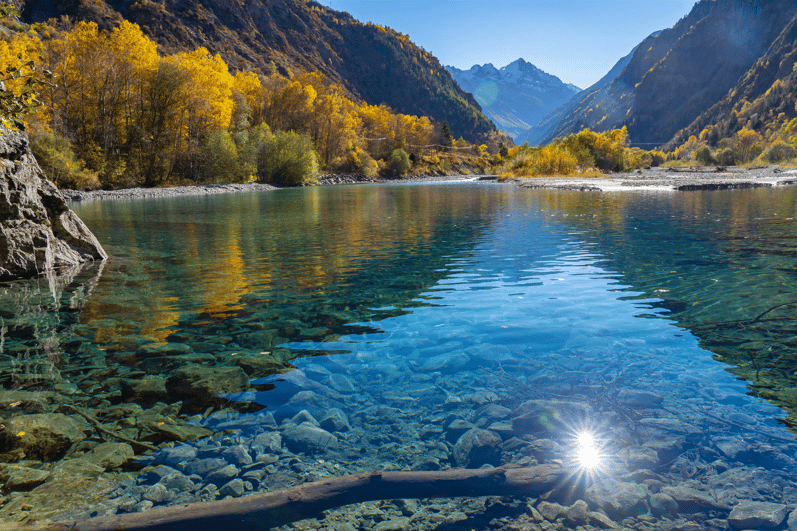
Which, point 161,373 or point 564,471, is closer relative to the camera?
point 564,471

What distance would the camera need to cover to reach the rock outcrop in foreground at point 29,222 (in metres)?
10.5

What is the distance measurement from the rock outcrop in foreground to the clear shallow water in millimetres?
1092

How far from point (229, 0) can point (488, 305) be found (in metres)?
199

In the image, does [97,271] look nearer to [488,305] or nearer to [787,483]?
[488,305]

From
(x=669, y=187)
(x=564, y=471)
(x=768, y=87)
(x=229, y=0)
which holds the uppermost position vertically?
(x=229, y=0)

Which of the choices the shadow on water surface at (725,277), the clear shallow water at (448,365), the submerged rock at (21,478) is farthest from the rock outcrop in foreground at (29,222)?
the shadow on water surface at (725,277)

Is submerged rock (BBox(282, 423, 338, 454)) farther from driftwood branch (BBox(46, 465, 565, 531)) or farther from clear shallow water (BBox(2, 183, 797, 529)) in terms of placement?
driftwood branch (BBox(46, 465, 565, 531))

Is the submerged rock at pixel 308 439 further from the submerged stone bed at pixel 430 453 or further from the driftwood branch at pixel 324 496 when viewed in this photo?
the driftwood branch at pixel 324 496

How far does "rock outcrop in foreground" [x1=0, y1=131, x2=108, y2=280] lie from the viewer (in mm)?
10453

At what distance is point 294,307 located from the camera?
812cm

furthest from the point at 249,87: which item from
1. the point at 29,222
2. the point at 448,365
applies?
the point at 448,365

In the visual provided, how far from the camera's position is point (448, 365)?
556 centimetres

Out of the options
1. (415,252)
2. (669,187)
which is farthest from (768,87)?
(415,252)

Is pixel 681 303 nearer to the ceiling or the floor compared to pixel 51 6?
nearer to the floor
